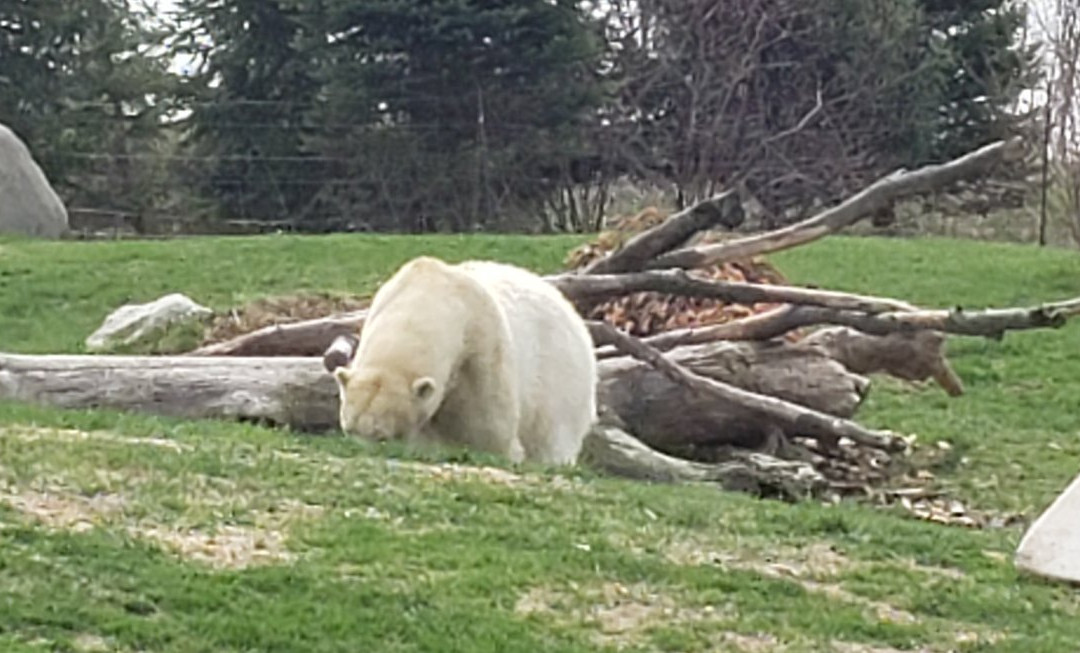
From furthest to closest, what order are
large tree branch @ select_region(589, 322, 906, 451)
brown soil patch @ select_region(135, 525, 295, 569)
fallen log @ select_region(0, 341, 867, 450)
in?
large tree branch @ select_region(589, 322, 906, 451) → fallen log @ select_region(0, 341, 867, 450) → brown soil patch @ select_region(135, 525, 295, 569)

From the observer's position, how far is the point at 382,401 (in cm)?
725

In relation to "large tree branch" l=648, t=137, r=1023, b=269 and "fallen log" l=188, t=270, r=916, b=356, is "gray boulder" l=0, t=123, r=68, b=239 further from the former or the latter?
"large tree branch" l=648, t=137, r=1023, b=269

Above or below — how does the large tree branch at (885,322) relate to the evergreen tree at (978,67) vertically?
below

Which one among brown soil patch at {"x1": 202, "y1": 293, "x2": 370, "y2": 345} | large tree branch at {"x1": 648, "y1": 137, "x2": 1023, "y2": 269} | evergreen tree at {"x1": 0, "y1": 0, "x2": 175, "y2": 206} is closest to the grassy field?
large tree branch at {"x1": 648, "y1": 137, "x2": 1023, "y2": 269}

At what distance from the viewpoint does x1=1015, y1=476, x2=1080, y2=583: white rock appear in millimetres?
5934

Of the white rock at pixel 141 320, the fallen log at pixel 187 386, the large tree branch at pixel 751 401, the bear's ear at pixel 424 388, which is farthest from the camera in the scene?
the white rock at pixel 141 320

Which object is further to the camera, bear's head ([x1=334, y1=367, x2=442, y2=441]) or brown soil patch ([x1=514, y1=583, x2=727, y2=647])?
bear's head ([x1=334, y1=367, x2=442, y2=441])

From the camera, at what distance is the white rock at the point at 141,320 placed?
1258cm

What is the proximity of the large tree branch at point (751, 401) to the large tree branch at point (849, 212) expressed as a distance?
0.81 m

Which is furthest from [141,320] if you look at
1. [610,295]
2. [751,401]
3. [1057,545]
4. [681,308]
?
[1057,545]

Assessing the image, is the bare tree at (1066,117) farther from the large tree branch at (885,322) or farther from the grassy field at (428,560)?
the grassy field at (428,560)

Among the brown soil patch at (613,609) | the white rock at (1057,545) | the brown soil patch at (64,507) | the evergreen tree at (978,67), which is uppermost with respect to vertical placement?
the evergreen tree at (978,67)

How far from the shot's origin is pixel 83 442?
6512mm

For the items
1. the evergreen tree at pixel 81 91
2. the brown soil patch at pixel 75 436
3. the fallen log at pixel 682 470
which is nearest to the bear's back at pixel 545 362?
the fallen log at pixel 682 470
